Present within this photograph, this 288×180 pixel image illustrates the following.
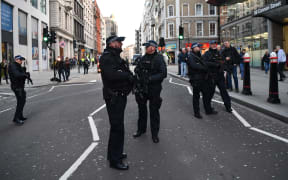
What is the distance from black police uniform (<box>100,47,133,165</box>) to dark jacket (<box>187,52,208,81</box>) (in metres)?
3.19

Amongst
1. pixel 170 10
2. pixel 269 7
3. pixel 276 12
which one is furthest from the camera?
pixel 170 10

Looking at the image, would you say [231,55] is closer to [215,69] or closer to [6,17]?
[215,69]

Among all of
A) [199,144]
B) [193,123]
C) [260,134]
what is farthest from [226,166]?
[193,123]

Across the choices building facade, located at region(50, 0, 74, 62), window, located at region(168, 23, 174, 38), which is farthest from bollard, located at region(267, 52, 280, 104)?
window, located at region(168, 23, 174, 38)

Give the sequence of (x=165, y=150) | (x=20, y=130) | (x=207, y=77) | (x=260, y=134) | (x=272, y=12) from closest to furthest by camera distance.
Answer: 1. (x=165, y=150)
2. (x=260, y=134)
3. (x=20, y=130)
4. (x=207, y=77)
5. (x=272, y=12)

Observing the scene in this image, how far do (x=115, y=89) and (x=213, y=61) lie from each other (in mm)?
4316

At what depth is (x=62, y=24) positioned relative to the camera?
42.9 m

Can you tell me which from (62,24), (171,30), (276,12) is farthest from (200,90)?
(171,30)

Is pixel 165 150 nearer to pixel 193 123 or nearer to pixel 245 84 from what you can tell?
pixel 193 123

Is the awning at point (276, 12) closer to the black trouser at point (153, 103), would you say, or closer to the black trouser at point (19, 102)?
the black trouser at point (153, 103)

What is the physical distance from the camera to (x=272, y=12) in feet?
68.7

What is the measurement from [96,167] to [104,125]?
8.06 ft

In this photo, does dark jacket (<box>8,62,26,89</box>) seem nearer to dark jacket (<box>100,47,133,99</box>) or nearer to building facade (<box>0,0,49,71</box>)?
dark jacket (<box>100,47,133,99</box>)

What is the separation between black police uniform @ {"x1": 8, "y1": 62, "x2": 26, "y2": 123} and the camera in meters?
6.86
